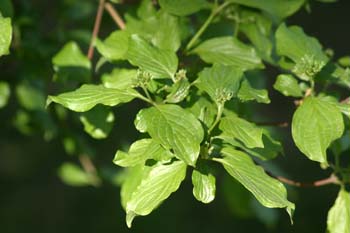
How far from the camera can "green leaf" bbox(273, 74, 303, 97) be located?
4.63 feet

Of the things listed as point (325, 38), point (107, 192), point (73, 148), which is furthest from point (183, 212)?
point (325, 38)

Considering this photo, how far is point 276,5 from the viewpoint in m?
1.60

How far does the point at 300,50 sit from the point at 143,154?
43cm

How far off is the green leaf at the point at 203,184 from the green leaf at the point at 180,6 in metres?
0.40

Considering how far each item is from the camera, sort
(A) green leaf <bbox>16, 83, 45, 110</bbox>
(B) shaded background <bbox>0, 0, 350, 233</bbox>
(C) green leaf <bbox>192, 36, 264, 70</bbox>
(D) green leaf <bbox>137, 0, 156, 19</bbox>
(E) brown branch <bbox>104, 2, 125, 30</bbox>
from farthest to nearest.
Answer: (B) shaded background <bbox>0, 0, 350, 233</bbox>
(A) green leaf <bbox>16, 83, 45, 110</bbox>
(E) brown branch <bbox>104, 2, 125, 30</bbox>
(D) green leaf <bbox>137, 0, 156, 19</bbox>
(C) green leaf <bbox>192, 36, 264, 70</bbox>

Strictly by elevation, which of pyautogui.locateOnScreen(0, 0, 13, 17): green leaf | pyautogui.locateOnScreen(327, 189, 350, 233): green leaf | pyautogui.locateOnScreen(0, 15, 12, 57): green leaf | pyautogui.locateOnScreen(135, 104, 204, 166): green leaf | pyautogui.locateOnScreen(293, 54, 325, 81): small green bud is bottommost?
pyautogui.locateOnScreen(327, 189, 350, 233): green leaf

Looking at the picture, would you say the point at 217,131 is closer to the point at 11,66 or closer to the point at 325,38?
the point at 11,66

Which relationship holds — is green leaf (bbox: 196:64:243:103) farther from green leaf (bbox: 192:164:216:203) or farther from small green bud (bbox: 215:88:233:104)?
green leaf (bbox: 192:164:216:203)

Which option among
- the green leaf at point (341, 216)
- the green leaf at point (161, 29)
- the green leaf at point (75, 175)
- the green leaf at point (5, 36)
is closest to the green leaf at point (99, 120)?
the green leaf at point (161, 29)

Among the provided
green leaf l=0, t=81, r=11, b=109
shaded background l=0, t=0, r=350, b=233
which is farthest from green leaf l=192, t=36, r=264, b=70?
shaded background l=0, t=0, r=350, b=233

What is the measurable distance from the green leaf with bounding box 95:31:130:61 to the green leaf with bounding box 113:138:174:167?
34cm

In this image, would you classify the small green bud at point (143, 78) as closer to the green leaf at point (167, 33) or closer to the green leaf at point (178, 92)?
the green leaf at point (178, 92)

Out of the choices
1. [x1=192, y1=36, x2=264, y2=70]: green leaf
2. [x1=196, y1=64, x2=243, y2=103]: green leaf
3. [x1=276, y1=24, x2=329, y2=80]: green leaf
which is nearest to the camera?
[x1=196, y1=64, x2=243, y2=103]: green leaf

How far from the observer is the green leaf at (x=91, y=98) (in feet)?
4.03
